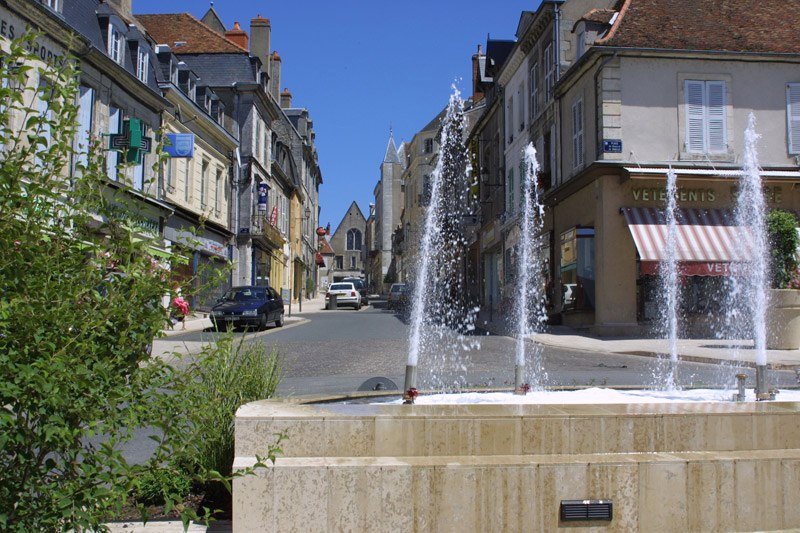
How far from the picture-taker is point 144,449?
6.31 meters

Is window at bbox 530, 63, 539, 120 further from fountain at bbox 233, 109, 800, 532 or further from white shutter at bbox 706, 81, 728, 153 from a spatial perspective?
fountain at bbox 233, 109, 800, 532

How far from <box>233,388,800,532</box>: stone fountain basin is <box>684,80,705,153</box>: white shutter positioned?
1756 centimetres

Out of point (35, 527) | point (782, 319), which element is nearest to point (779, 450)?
point (35, 527)

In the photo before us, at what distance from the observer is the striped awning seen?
19156 millimetres

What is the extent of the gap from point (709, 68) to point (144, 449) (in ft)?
62.1

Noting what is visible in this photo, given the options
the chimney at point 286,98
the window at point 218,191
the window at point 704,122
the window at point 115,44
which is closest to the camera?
the window at point 704,122

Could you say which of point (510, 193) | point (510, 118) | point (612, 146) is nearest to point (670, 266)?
point (612, 146)

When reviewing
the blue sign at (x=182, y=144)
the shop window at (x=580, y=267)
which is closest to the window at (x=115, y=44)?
the blue sign at (x=182, y=144)

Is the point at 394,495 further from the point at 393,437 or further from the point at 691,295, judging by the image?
the point at 691,295

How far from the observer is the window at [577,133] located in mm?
22141

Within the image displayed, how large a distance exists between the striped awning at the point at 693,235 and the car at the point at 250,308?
10736mm

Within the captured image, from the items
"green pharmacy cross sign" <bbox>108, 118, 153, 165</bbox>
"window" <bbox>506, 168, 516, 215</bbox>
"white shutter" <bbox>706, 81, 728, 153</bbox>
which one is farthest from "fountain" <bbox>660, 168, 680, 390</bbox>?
"green pharmacy cross sign" <bbox>108, 118, 153, 165</bbox>

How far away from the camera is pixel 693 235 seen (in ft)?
64.6

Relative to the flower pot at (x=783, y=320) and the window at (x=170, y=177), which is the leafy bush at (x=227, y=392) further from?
the window at (x=170, y=177)
